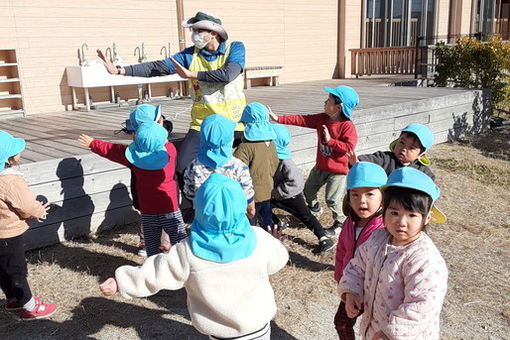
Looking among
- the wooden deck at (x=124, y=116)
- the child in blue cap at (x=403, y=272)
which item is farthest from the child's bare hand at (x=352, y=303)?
the wooden deck at (x=124, y=116)

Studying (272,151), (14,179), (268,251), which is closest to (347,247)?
(268,251)

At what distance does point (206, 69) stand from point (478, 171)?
5.17 meters

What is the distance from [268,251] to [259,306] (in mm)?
258

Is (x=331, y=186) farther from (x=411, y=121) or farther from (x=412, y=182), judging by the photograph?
(x=411, y=121)

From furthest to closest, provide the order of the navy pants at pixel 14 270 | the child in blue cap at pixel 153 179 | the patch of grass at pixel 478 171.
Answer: the patch of grass at pixel 478 171 → the child in blue cap at pixel 153 179 → the navy pants at pixel 14 270

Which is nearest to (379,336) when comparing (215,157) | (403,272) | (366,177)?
(403,272)

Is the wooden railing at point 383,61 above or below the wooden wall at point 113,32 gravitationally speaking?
below

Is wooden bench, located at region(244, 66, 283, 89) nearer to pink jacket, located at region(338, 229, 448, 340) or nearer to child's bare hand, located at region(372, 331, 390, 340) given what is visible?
pink jacket, located at region(338, 229, 448, 340)

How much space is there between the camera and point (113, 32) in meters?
9.70

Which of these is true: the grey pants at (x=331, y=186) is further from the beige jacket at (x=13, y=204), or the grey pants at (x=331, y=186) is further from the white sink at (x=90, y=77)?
the white sink at (x=90, y=77)

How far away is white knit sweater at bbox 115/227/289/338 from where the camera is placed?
2227mm

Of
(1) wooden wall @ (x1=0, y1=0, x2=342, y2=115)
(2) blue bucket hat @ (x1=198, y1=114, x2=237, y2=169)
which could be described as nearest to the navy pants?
(2) blue bucket hat @ (x1=198, y1=114, x2=237, y2=169)

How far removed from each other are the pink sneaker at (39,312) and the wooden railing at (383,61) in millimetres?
12427

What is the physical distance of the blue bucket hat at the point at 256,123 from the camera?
4.09m
